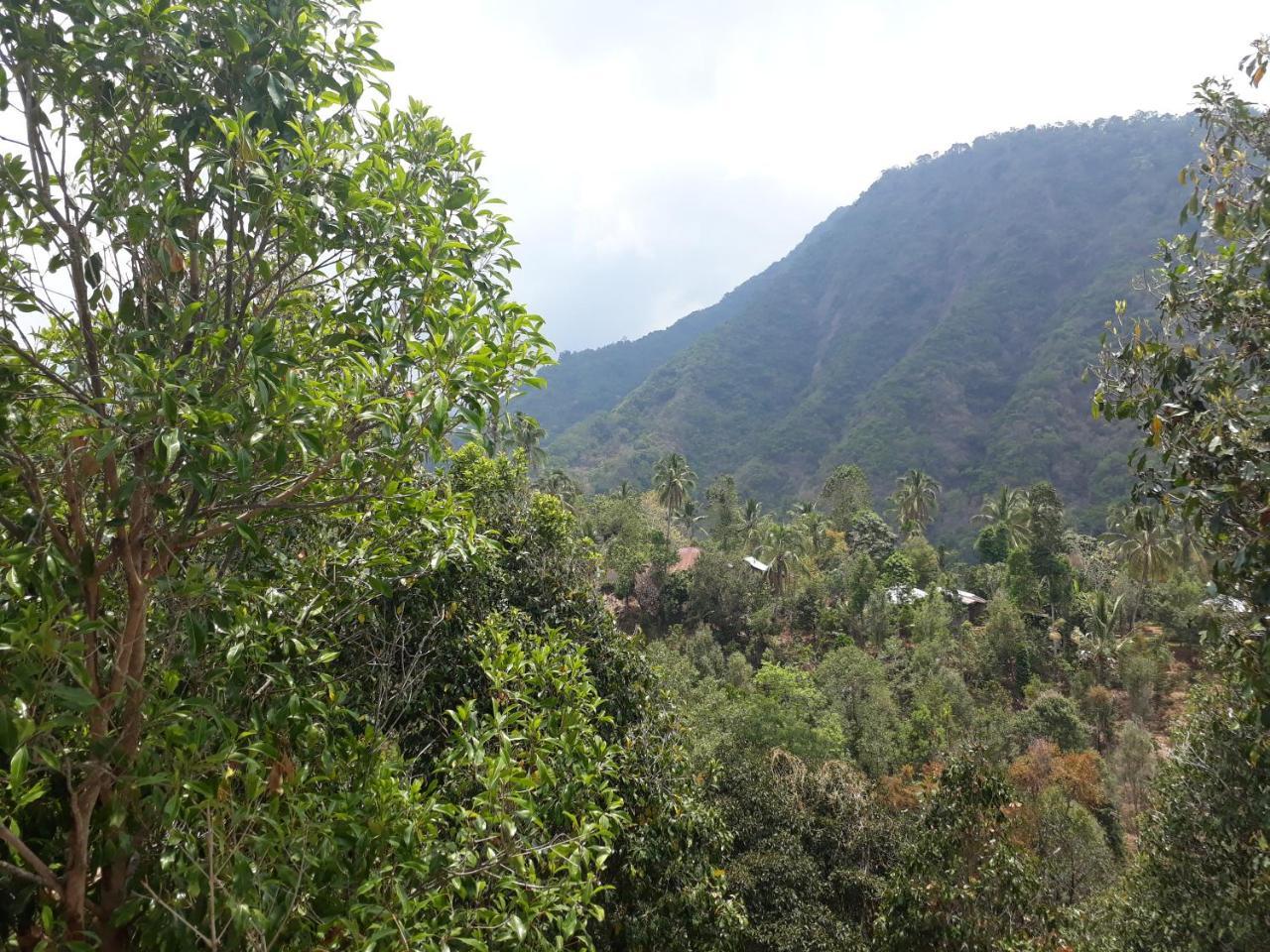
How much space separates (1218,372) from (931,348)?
11351 centimetres

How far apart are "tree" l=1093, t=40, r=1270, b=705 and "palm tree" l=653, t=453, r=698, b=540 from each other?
4469 centimetres

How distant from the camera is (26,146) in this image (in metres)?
2.54

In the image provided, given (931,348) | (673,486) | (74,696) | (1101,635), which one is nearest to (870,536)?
(673,486)

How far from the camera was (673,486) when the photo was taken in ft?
165

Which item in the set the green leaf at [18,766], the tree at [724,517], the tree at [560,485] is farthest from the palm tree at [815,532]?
the green leaf at [18,766]

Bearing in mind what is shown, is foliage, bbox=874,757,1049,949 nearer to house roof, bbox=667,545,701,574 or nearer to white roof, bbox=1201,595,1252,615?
white roof, bbox=1201,595,1252,615

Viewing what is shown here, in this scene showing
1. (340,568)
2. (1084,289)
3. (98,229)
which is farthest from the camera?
(1084,289)

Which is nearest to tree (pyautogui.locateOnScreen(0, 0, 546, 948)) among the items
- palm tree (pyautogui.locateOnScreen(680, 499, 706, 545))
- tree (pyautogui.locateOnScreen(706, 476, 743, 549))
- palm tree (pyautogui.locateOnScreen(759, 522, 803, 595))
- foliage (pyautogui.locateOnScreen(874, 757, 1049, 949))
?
foliage (pyautogui.locateOnScreen(874, 757, 1049, 949))

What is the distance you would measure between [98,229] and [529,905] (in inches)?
128

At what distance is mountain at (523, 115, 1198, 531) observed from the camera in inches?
3297

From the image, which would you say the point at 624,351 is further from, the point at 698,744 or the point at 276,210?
the point at 276,210

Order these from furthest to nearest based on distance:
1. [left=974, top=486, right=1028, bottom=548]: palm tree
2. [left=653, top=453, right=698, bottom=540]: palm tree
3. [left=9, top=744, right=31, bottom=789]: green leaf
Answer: [left=653, top=453, right=698, bottom=540]: palm tree, [left=974, top=486, right=1028, bottom=548]: palm tree, [left=9, top=744, right=31, bottom=789]: green leaf

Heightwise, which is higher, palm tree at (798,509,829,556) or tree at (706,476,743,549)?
tree at (706,476,743,549)

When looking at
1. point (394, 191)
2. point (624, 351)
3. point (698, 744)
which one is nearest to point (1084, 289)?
point (624, 351)
